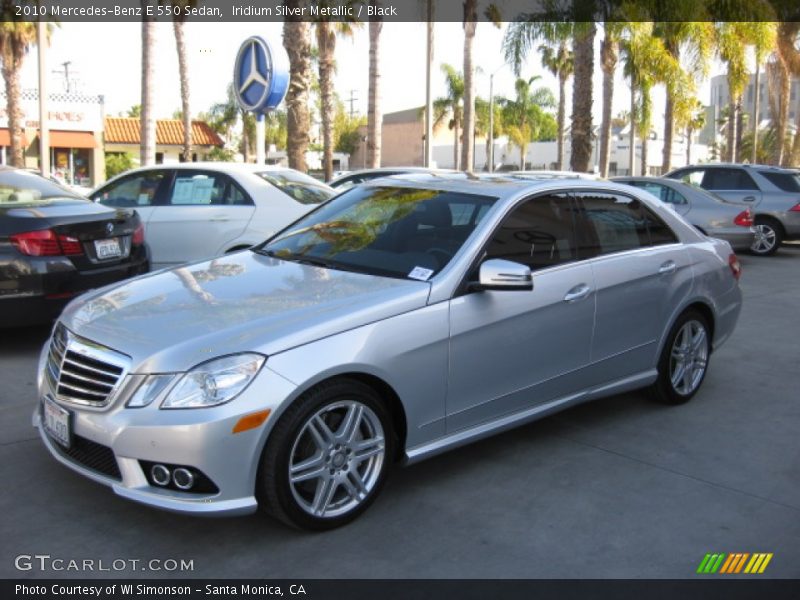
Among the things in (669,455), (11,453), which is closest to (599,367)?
(669,455)

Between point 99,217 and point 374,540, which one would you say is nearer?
point 374,540

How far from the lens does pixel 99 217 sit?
22.2ft

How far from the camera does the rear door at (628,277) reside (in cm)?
493

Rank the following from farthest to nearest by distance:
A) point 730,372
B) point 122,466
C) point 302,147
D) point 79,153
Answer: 1. point 79,153
2. point 302,147
3. point 730,372
4. point 122,466

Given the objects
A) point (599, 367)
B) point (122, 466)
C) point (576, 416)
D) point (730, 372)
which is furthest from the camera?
point (730, 372)

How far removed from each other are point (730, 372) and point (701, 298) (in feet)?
4.58

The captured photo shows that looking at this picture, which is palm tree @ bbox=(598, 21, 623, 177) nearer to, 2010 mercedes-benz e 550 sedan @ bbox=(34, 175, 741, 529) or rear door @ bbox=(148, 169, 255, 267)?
rear door @ bbox=(148, 169, 255, 267)

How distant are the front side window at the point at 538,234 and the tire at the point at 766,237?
1166 cm

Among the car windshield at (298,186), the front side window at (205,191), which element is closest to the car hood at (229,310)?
the front side window at (205,191)

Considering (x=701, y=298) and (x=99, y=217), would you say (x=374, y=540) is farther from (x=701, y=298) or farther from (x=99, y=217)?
(x=99, y=217)

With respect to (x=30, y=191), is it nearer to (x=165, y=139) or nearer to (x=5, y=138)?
(x=5, y=138)

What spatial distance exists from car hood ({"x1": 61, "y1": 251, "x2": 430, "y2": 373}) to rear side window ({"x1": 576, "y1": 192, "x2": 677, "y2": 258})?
4.77ft

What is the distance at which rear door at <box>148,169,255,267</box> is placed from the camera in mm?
8625

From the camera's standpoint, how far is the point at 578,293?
4.71 metres
